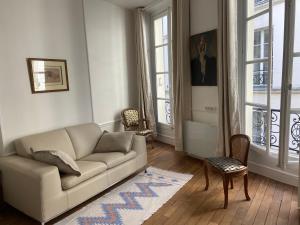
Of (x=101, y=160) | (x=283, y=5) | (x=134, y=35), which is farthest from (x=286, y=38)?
(x=134, y=35)

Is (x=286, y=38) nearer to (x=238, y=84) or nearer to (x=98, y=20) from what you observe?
(x=238, y=84)

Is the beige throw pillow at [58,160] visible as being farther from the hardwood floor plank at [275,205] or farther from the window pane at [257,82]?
the window pane at [257,82]

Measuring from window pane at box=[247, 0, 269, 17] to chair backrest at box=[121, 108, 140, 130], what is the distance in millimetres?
2641

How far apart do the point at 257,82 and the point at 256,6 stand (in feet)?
3.31

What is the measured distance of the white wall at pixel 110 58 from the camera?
385cm

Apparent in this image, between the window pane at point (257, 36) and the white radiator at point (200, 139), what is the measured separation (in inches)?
46.8

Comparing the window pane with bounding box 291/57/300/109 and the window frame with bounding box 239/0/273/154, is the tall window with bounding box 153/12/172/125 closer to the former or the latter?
the window frame with bounding box 239/0/273/154

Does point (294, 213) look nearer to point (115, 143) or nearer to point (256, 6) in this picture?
point (115, 143)

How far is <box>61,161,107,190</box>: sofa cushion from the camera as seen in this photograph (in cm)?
227

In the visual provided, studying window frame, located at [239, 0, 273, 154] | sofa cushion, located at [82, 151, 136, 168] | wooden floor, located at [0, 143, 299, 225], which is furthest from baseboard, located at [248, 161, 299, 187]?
sofa cushion, located at [82, 151, 136, 168]

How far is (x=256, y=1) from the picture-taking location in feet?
9.57

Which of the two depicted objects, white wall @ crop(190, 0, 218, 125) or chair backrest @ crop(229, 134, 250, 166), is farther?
white wall @ crop(190, 0, 218, 125)

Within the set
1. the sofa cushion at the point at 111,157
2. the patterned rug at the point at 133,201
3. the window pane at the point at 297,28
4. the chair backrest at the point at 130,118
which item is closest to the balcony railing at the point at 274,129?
the window pane at the point at 297,28

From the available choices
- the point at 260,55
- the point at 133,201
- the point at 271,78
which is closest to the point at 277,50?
the point at 260,55
